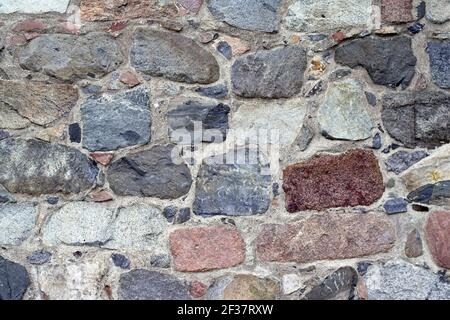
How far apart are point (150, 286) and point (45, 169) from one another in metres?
0.51

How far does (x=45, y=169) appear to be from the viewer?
2.20m

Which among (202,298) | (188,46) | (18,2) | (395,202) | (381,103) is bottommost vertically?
(202,298)

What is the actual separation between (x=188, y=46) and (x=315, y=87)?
0.43m

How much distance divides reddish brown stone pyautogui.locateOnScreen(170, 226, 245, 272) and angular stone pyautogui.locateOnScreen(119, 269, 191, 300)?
0.18 ft

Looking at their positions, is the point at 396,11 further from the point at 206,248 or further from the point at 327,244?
the point at 206,248

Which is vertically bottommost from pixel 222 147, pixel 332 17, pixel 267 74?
pixel 222 147

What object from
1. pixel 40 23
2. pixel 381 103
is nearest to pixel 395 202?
pixel 381 103

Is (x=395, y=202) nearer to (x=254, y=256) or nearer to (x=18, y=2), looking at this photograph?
(x=254, y=256)

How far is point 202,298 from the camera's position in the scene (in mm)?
2156

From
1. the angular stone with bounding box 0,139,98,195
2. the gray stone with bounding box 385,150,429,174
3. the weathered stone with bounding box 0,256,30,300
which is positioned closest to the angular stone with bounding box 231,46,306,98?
the gray stone with bounding box 385,150,429,174

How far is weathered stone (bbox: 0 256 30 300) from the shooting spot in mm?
2160

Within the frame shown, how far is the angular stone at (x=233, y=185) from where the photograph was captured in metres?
2.18

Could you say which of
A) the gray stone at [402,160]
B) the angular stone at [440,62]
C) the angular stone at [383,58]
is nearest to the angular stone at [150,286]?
the gray stone at [402,160]

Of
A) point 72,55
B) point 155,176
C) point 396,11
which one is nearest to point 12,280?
point 155,176
